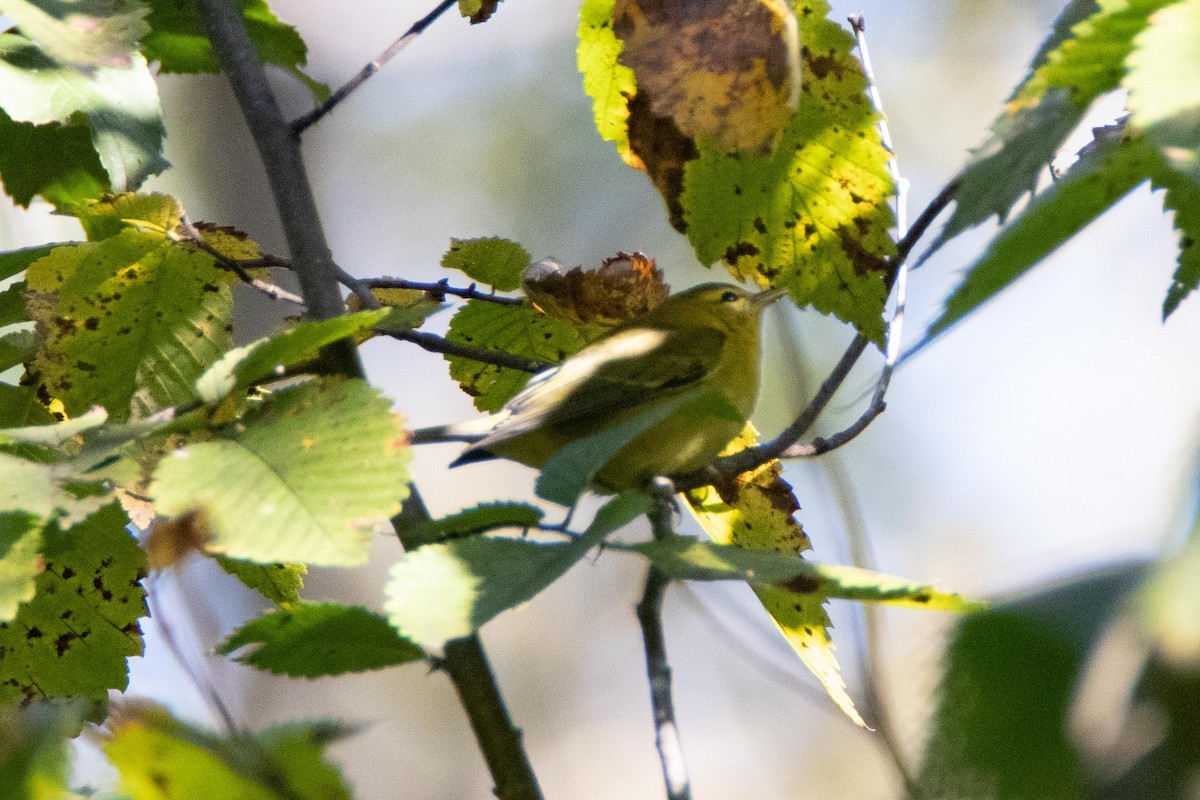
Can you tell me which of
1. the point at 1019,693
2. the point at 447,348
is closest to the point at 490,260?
the point at 447,348

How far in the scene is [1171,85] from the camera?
74 centimetres

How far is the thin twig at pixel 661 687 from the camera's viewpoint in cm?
91

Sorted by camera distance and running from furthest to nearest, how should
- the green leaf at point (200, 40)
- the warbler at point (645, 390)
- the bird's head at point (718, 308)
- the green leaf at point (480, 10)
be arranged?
the bird's head at point (718, 308) → the warbler at point (645, 390) → the green leaf at point (200, 40) → the green leaf at point (480, 10)

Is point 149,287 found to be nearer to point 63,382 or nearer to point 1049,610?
point 63,382

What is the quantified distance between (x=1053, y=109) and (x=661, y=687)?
0.59 meters

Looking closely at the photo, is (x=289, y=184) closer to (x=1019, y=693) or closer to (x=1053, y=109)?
(x=1053, y=109)

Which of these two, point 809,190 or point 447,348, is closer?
point 809,190

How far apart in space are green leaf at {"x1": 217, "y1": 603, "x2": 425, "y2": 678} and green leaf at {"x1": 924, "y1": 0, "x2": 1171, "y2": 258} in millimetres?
584

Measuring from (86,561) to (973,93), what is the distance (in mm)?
9859

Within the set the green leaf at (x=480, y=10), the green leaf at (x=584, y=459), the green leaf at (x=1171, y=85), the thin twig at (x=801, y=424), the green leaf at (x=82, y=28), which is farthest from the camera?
the green leaf at (x=480, y=10)

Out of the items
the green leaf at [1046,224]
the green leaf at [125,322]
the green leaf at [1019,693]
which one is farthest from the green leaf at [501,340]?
the green leaf at [1019,693]

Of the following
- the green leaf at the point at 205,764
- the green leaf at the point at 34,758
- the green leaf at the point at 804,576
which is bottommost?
the green leaf at the point at 804,576

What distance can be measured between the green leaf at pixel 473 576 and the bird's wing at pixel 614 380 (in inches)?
55.7

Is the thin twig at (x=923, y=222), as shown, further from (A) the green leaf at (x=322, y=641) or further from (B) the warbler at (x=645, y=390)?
(A) the green leaf at (x=322, y=641)
